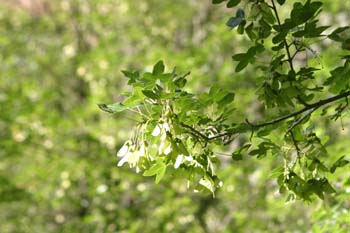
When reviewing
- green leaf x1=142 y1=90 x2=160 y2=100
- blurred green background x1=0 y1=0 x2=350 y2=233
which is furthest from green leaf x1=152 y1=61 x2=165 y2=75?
→ blurred green background x1=0 y1=0 x2=350 y2=233

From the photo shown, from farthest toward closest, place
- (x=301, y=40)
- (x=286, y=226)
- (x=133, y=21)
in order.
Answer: (x=133, y=21) < (x=286, y=226) < (x=301, y=40)

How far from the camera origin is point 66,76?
736cm

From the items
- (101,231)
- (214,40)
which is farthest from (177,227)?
(214,40)

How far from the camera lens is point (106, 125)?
5.61 m

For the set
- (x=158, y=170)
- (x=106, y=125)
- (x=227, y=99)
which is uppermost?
(x=106, y=125)

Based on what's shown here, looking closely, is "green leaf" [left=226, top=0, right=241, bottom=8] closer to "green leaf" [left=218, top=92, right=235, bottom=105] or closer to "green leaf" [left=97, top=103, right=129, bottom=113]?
"green leaf" [left=218, top=92, right=235, bottom=105]

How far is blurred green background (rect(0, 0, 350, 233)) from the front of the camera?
4.73 metres

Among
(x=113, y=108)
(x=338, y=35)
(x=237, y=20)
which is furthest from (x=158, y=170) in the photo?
(x=338, y=35)

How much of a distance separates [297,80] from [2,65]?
5.46m

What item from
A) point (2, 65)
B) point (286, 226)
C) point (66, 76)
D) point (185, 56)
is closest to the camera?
point (286, 226)

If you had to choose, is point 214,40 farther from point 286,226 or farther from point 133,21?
point 286,226

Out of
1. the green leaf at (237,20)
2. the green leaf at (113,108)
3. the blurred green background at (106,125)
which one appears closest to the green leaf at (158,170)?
the green leaf at (113,108)

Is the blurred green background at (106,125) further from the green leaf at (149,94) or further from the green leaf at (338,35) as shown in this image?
the green leaf at (149,94)

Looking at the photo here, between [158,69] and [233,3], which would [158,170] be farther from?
[233,3]
